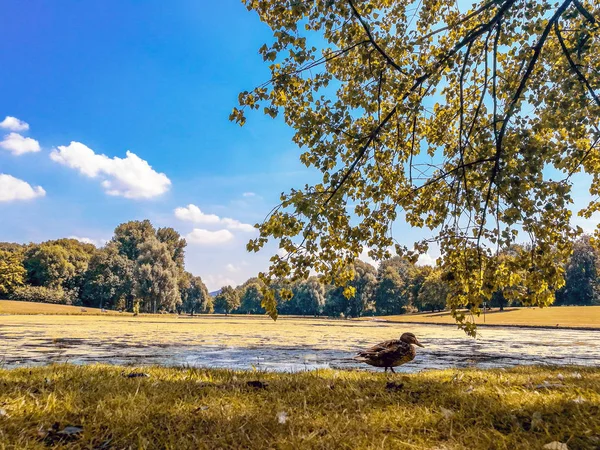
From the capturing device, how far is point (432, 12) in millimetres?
6551

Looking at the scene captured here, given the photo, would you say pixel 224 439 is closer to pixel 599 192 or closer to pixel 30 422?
pixel 30 422

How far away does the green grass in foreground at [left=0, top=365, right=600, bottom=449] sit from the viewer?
2238mm

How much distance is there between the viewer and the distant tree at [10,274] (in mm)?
66125

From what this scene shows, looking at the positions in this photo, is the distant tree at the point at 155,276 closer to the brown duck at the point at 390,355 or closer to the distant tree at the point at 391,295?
the distant tree at the point at 391,295

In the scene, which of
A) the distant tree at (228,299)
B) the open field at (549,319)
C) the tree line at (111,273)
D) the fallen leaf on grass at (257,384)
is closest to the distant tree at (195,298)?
the distant tree at (228,299)

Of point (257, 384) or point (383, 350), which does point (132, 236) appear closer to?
point (383, 350)

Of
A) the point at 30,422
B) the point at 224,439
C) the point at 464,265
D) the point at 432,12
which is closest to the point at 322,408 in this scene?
the point at 224,439

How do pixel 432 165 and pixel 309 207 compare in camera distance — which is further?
pixel 432 165

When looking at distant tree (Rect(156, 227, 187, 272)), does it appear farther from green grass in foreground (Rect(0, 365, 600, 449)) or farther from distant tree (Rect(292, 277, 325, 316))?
green grass in foreground (Rect(0, 365, 600, 449))

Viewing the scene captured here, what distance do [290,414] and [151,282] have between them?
202 feet

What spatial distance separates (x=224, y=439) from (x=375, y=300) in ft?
291

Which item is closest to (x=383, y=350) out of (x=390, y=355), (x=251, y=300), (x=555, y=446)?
(x=390, y=355)

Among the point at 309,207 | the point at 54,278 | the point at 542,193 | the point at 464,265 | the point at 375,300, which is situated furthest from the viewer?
the point at 375,300

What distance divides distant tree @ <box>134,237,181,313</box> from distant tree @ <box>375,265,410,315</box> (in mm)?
44925
